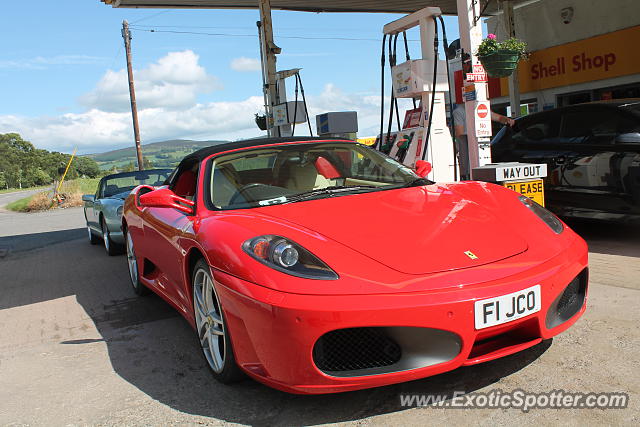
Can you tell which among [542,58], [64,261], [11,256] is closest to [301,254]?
[64,261]

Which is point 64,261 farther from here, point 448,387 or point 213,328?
point 448,387

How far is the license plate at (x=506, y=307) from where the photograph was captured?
2459mm

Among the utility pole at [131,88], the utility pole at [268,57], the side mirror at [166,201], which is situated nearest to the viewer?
the side mirror at [166,201]

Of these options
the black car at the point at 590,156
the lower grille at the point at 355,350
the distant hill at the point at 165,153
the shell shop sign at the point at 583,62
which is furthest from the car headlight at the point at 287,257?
the shell shop sign at the point at 583,62

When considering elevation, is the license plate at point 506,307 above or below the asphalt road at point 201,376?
above

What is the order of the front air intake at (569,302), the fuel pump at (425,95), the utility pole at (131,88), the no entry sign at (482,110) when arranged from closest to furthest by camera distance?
the front air intake at (569,302) < the no entry sign at (482,110) < the fuel pump at (425,95) < the utility pole at (131,88)

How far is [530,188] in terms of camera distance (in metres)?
6.04

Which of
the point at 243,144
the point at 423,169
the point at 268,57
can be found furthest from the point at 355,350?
the point at 268,57

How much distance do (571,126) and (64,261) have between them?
22.1 ft

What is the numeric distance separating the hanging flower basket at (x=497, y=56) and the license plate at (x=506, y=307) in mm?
4630

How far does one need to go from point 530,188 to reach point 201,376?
4.06 metres

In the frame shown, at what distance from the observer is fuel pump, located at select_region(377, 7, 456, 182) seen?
25.8ft

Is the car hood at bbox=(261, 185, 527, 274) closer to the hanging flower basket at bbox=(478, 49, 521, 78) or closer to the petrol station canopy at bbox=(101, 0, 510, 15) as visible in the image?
the hanging flower basket at bbox=(478, 49, 521, 78)

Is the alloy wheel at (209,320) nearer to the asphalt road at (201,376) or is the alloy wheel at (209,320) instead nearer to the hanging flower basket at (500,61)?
the asphalt road at (201,376)
